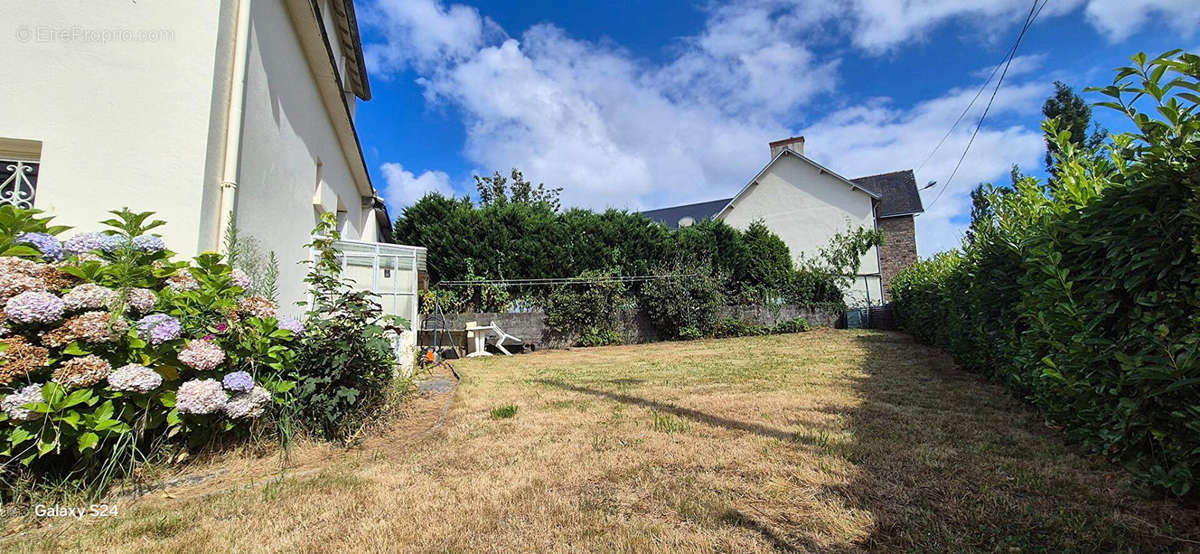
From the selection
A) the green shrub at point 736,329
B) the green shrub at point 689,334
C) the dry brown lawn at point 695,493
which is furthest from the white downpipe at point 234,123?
the green shrub at point 736,329

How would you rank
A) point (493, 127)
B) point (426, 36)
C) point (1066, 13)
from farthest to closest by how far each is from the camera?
point (493, 127)
point (426, 36)
point (1066, 13)

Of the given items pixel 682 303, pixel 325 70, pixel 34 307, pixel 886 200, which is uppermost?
pixel 886 200

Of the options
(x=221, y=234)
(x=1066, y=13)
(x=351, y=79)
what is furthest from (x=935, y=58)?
(x=221, y=234)

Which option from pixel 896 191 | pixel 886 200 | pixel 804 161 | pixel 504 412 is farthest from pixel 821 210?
pixel 504 412

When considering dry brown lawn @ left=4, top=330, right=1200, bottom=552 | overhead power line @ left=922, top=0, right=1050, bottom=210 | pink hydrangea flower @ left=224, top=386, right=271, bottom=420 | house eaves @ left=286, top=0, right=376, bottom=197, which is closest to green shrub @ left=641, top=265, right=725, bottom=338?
overhead power line @ left=922, top=0, right=1050, bottom=210

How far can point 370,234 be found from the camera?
10.7 metres

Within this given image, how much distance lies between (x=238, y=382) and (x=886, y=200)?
83.5 ft

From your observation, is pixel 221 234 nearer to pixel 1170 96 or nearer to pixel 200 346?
pixel 200 346

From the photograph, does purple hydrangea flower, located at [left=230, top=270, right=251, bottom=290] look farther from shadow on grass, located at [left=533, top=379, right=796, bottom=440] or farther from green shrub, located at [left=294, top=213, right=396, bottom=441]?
shadow on grass, located at [left=533, top=379, right=796, bottom=440]

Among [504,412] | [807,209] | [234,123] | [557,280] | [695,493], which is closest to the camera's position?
[695,493]

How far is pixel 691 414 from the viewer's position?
3.81m

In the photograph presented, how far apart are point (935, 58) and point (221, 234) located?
11894mm

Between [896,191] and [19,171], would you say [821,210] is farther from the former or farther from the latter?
[19,171]

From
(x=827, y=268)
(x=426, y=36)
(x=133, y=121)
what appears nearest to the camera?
(x=133, y=121)
